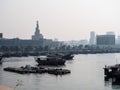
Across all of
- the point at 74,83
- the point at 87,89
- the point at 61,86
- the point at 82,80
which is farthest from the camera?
the point at 82,80

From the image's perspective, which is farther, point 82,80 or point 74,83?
point 82,80

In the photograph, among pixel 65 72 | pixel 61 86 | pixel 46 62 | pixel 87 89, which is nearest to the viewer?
pixel 87 89

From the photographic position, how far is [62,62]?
339 feet

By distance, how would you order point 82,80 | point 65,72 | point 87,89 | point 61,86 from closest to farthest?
point 87,89 → point 61,86 → point 82,80 → point 65,72

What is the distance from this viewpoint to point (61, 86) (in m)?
54.2

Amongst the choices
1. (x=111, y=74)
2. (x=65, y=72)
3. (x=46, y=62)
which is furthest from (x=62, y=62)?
(x=111, y=74)

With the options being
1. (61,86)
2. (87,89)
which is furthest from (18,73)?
(87,89)

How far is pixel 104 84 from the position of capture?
5662 cm

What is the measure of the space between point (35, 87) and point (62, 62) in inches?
1992

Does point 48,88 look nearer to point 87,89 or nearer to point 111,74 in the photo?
point 87,89

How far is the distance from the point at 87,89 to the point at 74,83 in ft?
23.8

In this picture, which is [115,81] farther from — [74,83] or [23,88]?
[23,88]

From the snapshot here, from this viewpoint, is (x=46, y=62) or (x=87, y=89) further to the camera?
(x=46, y=62)

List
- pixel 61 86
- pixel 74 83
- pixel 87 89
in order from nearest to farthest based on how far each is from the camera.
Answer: pixel 87 89
pixel 61 86
pixel 74 83
